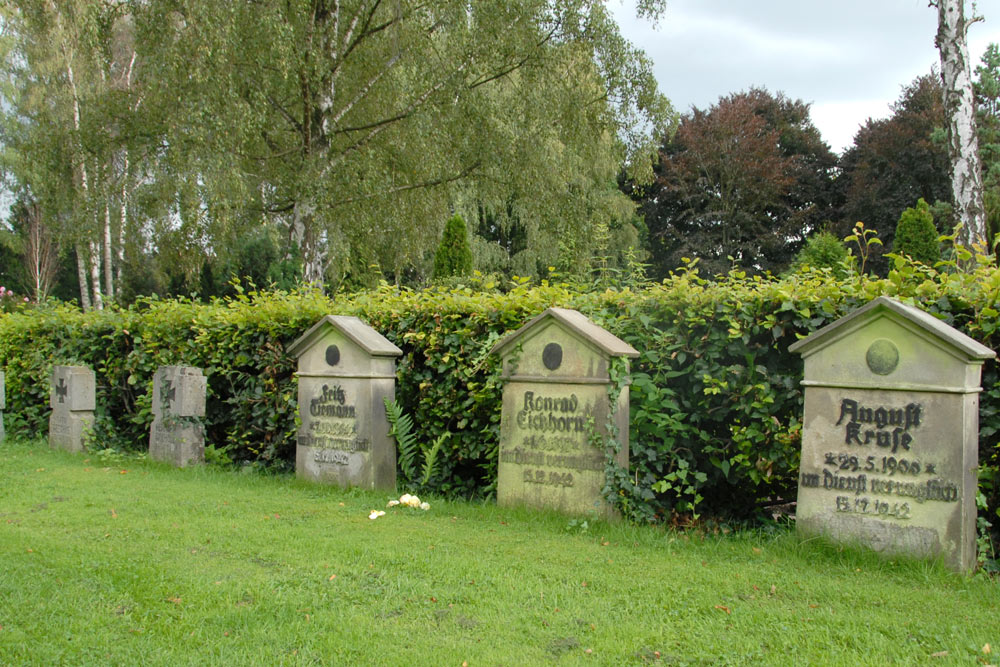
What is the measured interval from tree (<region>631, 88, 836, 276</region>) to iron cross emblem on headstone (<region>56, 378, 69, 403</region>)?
27.7m

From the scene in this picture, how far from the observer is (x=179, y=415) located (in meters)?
8.05


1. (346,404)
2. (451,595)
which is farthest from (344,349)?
(451,595)

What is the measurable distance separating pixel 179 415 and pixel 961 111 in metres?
12.8

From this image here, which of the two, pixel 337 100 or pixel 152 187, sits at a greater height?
pixel 337 100

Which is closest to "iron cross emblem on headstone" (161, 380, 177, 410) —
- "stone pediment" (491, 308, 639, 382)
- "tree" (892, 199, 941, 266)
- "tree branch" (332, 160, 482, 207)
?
"stone pediment" (491, 308, 639, 382)

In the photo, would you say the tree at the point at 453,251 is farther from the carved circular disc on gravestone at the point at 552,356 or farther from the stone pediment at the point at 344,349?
the carved circular disc on gravestone at the point at 552,356

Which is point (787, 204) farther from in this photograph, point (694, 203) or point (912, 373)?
point (912, 373)

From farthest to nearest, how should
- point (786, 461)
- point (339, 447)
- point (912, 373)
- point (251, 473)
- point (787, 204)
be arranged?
1. point (787, 204)
2. point (251, 473)
3. point (339, 447)
4. point (786, 461)
5. point (912, 373)

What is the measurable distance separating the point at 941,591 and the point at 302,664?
3141mm

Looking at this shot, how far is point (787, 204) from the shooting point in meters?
35.1

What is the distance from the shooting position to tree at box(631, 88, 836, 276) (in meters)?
33.6

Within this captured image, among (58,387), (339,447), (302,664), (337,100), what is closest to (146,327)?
(58,387)

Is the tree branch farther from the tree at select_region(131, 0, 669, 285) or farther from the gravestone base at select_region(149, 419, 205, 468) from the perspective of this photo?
the gravestone base at select_region(149, 419, 205, 468)

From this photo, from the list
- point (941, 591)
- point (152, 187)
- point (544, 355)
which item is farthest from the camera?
point (152, 187)
